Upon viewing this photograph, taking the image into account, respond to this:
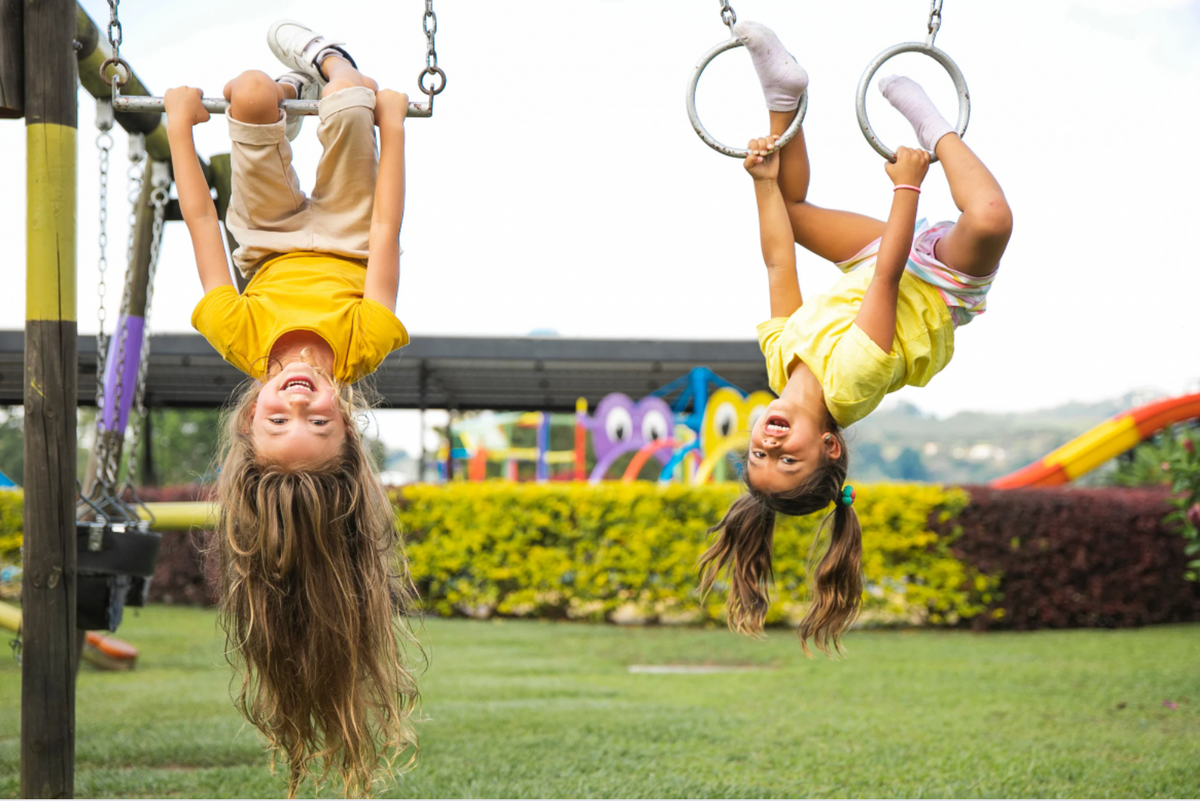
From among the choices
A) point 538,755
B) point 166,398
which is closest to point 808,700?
point 538,755

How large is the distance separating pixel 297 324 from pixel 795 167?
5.07 feet

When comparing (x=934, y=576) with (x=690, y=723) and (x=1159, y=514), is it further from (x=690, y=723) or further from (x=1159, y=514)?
(x=690, y=723)

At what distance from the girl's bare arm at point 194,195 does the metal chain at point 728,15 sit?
1.48 meters

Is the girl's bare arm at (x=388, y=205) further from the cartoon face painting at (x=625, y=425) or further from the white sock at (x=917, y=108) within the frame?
the cartoon face painting at (x=625, y=425)

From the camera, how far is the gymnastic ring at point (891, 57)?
2.77m

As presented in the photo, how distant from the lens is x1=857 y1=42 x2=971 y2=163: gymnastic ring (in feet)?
9.07

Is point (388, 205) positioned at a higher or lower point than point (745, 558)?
higher

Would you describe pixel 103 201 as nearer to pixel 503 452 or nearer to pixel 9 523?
pixel 9 523

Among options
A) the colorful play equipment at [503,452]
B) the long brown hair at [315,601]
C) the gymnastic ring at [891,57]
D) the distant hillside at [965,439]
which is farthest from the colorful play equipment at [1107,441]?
the distant hillside at [965,439]

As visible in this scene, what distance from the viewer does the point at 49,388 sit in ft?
10.5

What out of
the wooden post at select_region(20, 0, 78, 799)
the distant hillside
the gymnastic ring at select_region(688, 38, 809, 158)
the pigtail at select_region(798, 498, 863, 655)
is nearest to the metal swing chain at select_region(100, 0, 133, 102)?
the wooden post at select_region(20, 0, 78, 799)

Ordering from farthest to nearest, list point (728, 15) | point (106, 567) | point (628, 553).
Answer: point (628, 553) → point (106, 567) → point (728, 15)

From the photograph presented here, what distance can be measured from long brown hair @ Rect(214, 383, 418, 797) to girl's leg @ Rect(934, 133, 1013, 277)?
66.9 inches

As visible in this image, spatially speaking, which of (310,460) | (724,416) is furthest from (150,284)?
(724,416)
